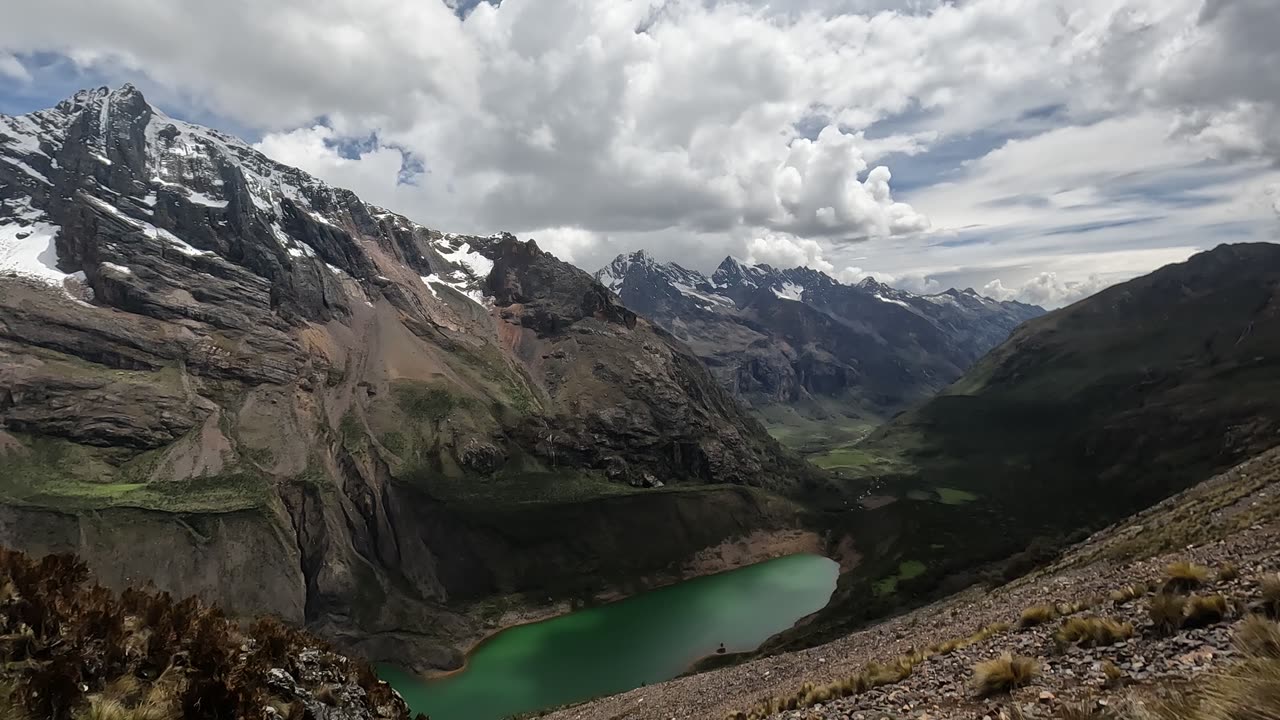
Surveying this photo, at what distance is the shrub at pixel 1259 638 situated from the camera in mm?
5320

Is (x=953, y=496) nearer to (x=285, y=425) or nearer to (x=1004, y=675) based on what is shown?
(x=285, y=425)

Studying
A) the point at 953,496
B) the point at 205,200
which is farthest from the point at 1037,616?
the point at 205,200

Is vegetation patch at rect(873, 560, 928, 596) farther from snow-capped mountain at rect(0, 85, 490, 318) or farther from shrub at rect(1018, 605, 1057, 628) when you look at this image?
snow-capped mountain at rect(0, 85, 490, 318)

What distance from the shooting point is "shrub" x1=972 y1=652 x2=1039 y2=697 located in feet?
28.8

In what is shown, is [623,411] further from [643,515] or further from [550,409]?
[643,515]

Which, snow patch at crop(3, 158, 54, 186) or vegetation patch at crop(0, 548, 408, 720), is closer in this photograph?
vegetation patch at crop(0, 548, 408, 720)

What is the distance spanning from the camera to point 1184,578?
10828mm

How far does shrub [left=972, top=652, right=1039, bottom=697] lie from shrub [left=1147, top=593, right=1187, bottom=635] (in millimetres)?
1998

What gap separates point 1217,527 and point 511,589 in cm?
10262

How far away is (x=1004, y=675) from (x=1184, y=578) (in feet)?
15.8

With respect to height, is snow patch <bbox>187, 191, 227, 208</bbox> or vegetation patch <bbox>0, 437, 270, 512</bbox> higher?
snow patch <bbox>187, 191, 227, 208</bbox>

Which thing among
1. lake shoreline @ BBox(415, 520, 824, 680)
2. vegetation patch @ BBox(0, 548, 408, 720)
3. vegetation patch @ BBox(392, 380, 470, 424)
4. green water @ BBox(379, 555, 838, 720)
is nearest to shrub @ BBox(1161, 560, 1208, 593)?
vegetation patch @ BBox(0, 548, 408, 720)

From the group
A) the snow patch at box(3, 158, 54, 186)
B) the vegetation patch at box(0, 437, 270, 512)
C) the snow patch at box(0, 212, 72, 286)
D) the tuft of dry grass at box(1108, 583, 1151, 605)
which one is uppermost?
the snow patch at box(3, 158, 54, 186)

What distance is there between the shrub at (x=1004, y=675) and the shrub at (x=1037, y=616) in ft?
17.6
